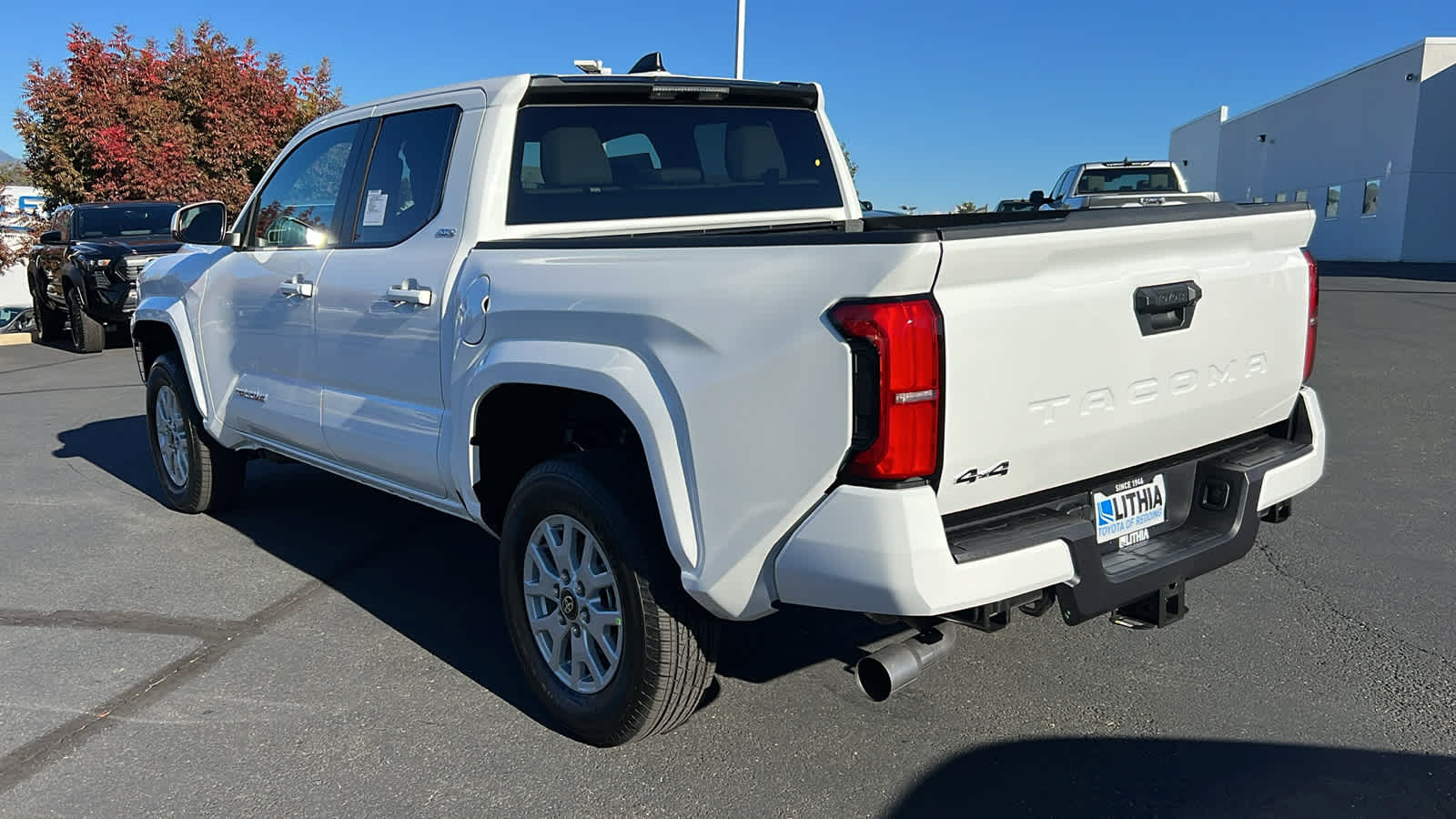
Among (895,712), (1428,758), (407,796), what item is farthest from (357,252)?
(1428,758)

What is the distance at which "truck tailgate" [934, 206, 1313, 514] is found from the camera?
8.23 feet

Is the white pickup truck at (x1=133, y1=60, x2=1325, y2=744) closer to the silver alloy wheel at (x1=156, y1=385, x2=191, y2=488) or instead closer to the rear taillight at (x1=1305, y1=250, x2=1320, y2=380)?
the rear taillight at (x1=1305, y1=250, x2=1320, y2=380)

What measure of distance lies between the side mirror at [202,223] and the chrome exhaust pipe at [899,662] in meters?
4.07

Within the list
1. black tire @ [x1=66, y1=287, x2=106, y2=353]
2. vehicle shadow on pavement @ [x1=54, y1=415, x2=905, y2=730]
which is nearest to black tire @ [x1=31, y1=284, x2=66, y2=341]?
black tire @ [x1=66, y1=287, x2=106, y2=353]

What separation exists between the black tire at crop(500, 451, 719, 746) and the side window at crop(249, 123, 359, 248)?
6.46ft

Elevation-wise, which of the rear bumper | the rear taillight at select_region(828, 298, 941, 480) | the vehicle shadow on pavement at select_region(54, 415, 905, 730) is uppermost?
the rear taillight at select_region(828, 298, 941, 480)

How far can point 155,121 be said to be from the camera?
21.0 metres

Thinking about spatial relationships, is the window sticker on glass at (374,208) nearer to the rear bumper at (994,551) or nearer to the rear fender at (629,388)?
the rear fender at (629,388)

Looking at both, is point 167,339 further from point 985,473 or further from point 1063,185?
point 1063,185

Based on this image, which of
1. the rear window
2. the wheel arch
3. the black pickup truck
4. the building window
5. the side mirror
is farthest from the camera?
the building window

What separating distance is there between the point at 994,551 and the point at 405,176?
2.75m

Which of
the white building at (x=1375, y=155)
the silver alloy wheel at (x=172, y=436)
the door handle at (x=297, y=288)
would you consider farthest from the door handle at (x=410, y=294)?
the white building at (x=1375, y=155)

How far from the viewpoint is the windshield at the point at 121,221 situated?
14328 millimetres

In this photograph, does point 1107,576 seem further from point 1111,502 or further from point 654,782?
point 654,782
